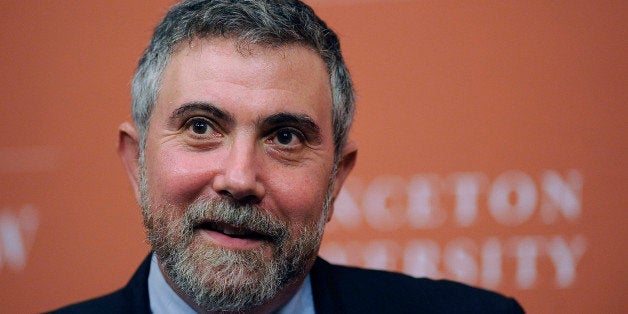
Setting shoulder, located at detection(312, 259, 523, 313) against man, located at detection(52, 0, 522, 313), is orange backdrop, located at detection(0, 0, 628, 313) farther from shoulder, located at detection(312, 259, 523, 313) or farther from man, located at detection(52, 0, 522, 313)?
man, located at detection(52, 0, 522, 313)

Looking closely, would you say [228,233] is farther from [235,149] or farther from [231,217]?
[235,149]

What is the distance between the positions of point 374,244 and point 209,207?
43.8 inches

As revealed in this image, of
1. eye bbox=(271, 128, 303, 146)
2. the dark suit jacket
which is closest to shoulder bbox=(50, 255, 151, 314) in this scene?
the dark suit jacket

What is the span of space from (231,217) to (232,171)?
100 mm

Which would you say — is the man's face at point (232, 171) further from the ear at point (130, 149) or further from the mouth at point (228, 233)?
the ear at point (130, 149)

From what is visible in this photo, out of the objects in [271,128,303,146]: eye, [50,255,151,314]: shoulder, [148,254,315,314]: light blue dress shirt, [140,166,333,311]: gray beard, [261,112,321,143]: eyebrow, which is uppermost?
[261,112,321,143]: eyebrow

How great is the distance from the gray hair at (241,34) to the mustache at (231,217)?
286 millimetres

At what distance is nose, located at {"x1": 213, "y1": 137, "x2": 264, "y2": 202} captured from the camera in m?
1.55

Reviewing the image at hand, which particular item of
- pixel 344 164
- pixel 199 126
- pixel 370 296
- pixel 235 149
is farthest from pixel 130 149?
pixel 370 296

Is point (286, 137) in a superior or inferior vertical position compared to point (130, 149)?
superior

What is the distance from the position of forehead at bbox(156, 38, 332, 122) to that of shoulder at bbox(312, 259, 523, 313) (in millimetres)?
546

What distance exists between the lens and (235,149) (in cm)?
160

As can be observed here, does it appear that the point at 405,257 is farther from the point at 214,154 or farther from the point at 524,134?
the point at 214,154

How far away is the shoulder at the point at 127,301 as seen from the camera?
189cm
